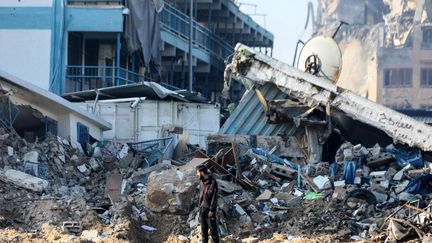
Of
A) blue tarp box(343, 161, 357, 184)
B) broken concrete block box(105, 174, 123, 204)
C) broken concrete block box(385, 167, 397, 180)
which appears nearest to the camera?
broken concrete block box(105, 174, 123, 204)

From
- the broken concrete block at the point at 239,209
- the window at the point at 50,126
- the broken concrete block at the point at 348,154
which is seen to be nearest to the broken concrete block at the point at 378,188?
the broken concrete block at the point at 348,154

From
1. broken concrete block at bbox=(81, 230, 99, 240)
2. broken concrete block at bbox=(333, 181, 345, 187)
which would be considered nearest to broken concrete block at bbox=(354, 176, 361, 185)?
broken concrete block at bbox=(333, 181, 345, 187)

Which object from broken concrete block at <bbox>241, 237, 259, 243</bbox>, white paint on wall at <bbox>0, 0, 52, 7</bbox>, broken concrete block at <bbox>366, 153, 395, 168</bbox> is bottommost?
broken concrete block at <bbox>241, 237, 259, 243</bbox>

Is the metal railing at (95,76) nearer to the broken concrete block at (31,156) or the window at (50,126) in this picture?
the window at (50,126)

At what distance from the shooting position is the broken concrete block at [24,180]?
16609mm

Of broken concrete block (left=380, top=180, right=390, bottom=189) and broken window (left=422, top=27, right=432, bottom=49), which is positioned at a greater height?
broken window (left=422, top=27, right=432, bottom=49)

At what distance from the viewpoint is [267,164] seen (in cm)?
1825

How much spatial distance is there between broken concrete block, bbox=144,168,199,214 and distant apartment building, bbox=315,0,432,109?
180ft

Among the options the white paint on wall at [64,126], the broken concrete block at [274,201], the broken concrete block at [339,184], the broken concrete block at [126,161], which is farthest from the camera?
the white paint on wall at [64,126]

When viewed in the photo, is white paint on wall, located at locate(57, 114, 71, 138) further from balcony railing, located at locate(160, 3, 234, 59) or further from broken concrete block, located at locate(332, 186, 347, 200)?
balcony railing, located at locate(160, 3, 234, 59)

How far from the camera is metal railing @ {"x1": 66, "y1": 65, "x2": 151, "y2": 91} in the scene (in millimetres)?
28156

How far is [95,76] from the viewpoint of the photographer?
2809cm

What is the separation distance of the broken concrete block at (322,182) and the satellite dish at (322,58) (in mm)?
4975

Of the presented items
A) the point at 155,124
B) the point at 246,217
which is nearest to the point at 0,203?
the point at 246,217
